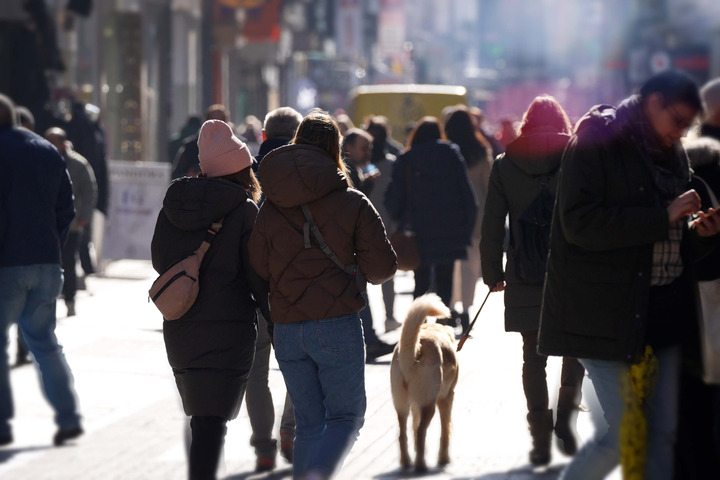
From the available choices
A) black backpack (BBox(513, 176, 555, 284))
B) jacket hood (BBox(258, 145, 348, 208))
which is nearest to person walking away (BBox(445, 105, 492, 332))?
black backpack (BBox(513, 176, 555, 284))

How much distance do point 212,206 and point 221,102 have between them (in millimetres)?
32282

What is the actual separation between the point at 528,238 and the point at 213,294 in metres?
2.03

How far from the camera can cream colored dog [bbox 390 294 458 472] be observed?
702 cm

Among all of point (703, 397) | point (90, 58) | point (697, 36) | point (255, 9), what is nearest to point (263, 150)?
point (703, 397)

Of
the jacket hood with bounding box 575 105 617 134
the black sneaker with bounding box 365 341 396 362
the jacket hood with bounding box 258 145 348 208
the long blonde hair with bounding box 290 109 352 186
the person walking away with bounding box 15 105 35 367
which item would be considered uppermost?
the jacket hood with bounding box 575 105 617 134

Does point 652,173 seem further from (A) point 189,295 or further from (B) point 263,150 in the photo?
(B) point 263,150

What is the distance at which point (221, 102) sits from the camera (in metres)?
37.8

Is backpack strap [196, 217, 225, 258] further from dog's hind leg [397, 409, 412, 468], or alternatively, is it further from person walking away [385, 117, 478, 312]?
person walking away [385, 117, 478, 312]

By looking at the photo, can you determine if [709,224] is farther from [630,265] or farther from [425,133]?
[425,133]

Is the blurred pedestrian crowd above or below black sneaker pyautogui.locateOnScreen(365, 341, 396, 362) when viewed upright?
above

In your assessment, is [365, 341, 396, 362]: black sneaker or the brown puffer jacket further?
[365, 341, 396, 362]: black sneaker

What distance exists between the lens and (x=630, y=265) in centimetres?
508

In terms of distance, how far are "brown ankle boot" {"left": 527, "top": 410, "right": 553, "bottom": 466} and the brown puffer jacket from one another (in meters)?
1.87

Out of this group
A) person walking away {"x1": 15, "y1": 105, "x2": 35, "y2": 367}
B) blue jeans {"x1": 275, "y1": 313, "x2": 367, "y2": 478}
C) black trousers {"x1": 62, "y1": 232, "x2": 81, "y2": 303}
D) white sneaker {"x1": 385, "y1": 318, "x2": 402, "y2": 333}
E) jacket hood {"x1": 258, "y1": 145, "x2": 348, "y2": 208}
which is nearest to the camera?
jacket hood {"x1": 258, "y1": 145, "x2": 348, "y2": 208}
